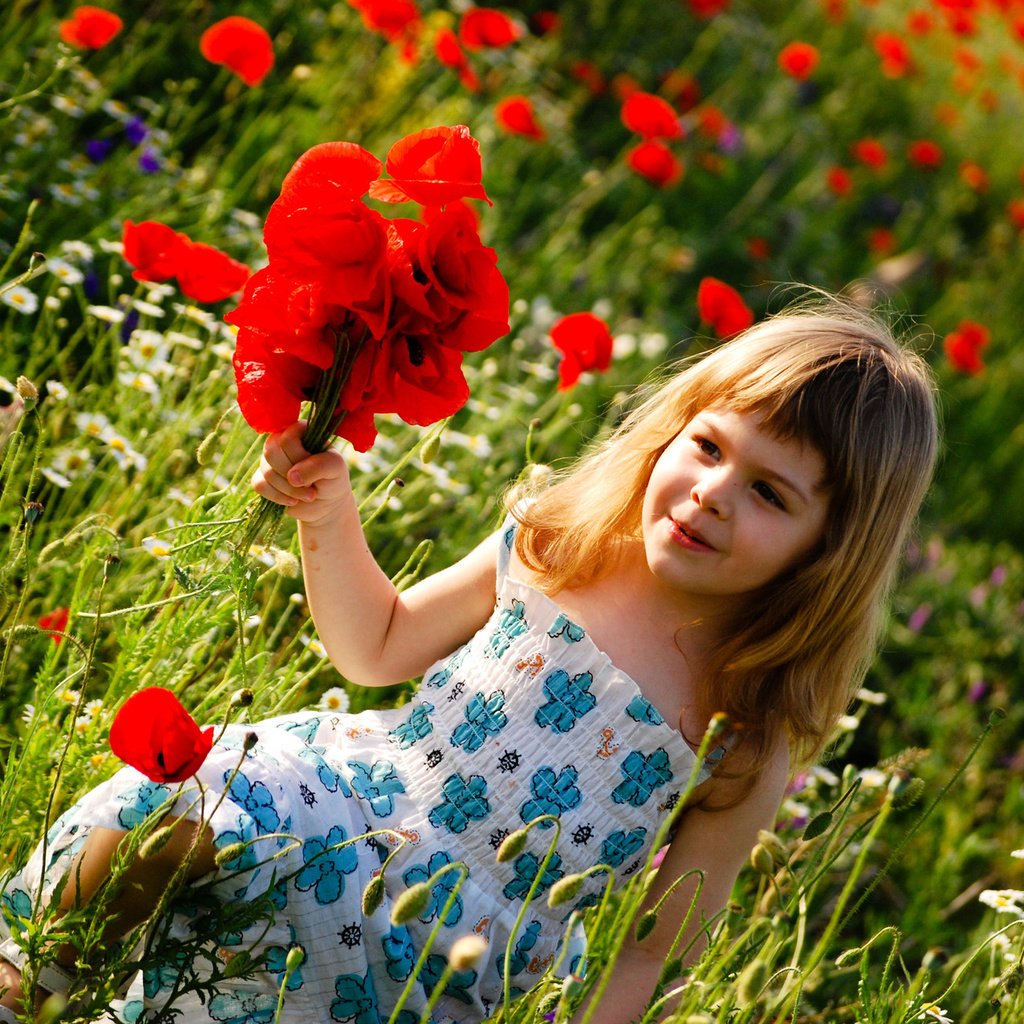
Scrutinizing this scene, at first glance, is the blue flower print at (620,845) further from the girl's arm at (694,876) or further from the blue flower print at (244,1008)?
the blue flower print at (244,1008)

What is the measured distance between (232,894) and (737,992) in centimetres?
59

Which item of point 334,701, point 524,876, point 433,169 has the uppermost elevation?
point 433,169

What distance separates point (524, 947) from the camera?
1.67 metres

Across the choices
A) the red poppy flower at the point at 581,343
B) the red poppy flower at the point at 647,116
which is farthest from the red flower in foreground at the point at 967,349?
the red poppy flower at the point at 581,343

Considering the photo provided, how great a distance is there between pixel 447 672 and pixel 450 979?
1.34ft

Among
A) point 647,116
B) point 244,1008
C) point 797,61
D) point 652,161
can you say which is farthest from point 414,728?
point 797,61

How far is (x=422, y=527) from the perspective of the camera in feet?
8.81

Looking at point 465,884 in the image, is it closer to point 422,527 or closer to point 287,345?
point 287,345

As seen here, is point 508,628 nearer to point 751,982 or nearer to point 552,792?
point 552,792

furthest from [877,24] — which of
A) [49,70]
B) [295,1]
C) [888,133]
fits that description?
[49,70]

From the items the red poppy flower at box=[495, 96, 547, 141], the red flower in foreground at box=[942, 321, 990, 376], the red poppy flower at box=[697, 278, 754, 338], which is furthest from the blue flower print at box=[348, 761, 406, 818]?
the red flower in foreground at box=[942, 321, 990, 376]

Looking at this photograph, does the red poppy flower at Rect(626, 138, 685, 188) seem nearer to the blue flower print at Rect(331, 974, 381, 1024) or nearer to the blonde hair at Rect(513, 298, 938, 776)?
the blonde hair at Rect(513, 298, 938, 776)

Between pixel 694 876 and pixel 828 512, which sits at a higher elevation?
pixel 828 512

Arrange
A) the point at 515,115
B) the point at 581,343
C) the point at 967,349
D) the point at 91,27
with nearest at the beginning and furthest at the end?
the point at 581,343
the point at 91,27
the point at 515,115
the point at 967,349
